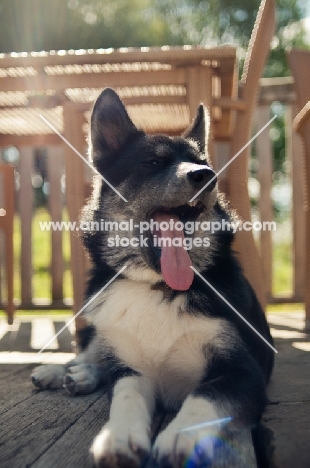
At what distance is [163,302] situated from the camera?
76.8 inches

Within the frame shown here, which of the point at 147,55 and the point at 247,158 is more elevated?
the point at 147,55

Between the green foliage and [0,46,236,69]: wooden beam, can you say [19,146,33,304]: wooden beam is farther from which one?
the green foliage

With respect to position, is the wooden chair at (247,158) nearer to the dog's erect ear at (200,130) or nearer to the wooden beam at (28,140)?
the dog's erect ear at (200,130)

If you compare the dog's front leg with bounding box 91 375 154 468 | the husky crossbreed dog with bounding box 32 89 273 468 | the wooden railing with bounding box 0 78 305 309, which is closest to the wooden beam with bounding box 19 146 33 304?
the wooden railing with bounding box 0 78 305 309

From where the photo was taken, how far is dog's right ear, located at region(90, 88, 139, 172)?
233cm

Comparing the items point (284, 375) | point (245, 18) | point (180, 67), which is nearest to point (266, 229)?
point (180, 67)

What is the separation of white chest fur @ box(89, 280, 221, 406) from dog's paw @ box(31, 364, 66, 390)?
0.31m

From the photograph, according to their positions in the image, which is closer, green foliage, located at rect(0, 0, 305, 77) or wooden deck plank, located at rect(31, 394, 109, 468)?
wooden deck plank, located at rect(31, 394, 109, 468)

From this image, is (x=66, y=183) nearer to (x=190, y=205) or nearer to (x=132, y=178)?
(x=132, y=178)

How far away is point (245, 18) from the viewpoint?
15406 millimetres

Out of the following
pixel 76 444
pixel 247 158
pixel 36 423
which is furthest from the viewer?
pixel 247 158

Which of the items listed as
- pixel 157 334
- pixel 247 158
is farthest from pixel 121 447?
pixel 247 158

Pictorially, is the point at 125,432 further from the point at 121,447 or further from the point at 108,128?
the point at 108,128

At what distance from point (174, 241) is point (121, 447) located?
3.10 ft
